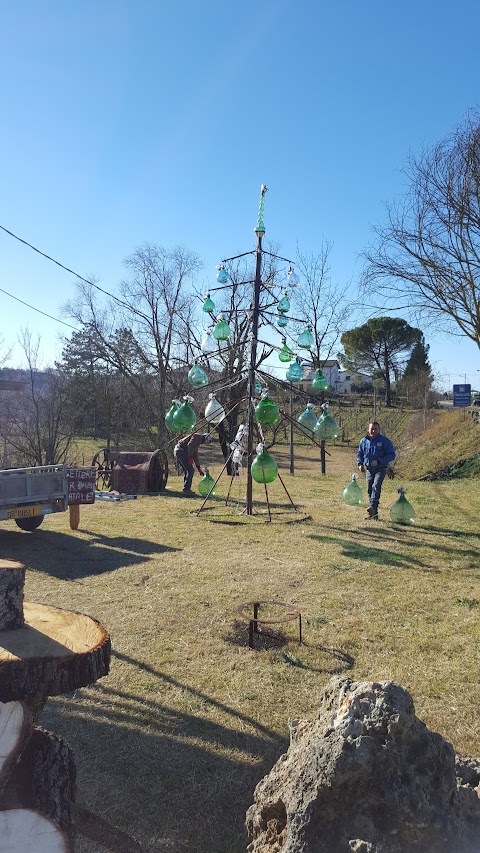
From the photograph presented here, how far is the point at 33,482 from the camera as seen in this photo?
26.2 ft

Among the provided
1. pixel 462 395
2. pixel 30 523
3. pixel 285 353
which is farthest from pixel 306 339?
pixel 462 395

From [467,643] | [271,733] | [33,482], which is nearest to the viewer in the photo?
[271,733]

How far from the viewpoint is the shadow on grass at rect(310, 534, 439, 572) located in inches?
280

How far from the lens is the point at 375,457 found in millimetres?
9492

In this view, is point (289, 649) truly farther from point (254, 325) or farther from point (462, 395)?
point (462, 395)

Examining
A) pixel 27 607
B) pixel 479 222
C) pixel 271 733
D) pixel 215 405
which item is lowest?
pixel 271 733

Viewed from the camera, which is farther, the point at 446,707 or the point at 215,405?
the point at 215,405

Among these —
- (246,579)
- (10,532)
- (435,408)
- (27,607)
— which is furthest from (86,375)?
(27,607)

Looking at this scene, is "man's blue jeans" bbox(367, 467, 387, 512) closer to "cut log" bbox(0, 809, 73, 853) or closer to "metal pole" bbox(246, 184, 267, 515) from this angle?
"metal pole" bbox(246, 184, 267, 515)

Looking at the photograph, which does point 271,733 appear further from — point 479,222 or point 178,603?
point 479,222

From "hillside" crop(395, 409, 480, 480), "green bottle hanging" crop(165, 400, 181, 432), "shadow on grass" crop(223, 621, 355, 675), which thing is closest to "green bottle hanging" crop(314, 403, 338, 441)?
"green bottle hanging" crop(165, 400, 181, 432)

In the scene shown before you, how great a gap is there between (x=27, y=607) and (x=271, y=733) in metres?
1.58

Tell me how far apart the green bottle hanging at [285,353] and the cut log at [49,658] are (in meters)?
6.77

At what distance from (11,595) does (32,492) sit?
558 centimetres
